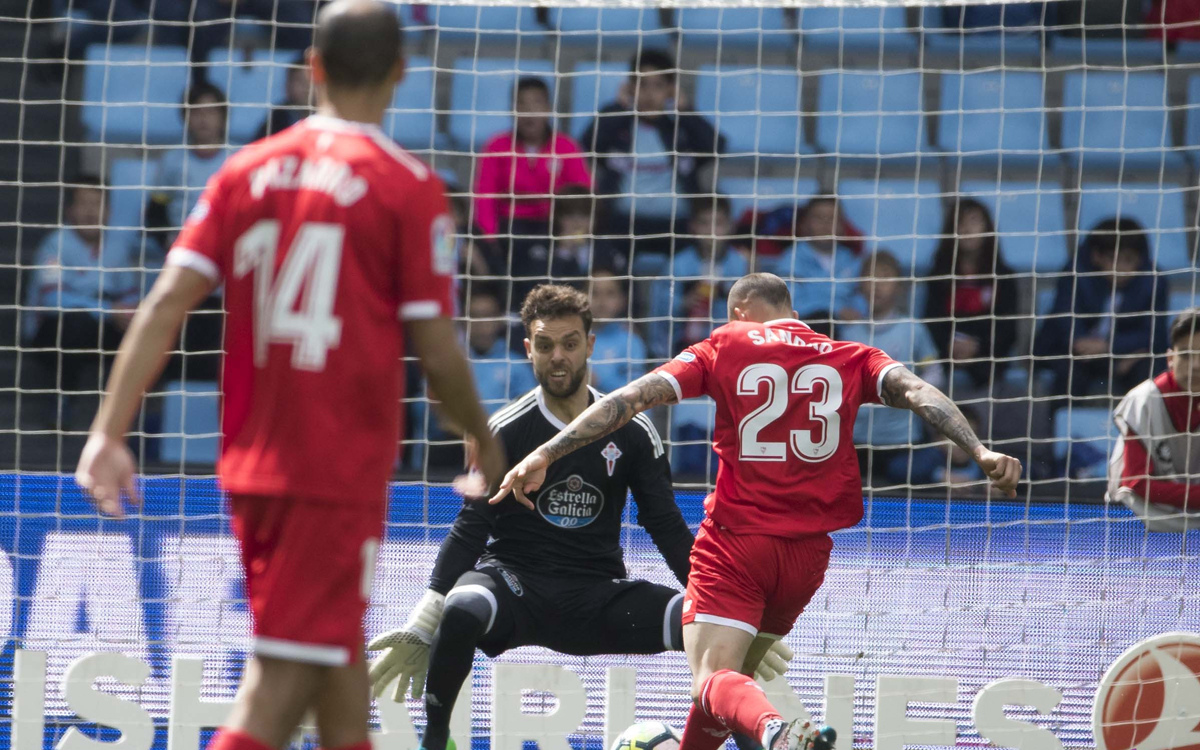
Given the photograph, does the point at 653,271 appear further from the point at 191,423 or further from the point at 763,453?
the point at 763,453

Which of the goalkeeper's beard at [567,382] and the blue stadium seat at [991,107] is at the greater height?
the blue stadium seat at [991,107]

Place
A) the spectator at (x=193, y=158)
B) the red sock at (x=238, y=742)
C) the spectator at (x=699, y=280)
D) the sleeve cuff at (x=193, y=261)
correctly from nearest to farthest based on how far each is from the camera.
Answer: the red sock at (x=238, y=742)
the sleeve cuff at (x=193, y=261)
the spectator at (x=193, y=158)
the spectator at (x=699, y=280)

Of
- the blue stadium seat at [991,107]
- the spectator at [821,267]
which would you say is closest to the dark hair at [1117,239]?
the blue stadium seat at [991,107]

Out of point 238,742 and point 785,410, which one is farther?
point 785,410

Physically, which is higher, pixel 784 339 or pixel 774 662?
pixel 784 339

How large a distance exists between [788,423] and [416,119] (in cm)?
462

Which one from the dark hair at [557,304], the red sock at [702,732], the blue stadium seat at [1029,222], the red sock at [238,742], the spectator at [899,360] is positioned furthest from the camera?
the blue stadium seat at [1029,222]

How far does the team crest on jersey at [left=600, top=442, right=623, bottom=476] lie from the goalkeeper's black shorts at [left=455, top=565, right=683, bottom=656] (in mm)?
434

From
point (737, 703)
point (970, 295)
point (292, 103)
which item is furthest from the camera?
point (292, 103)

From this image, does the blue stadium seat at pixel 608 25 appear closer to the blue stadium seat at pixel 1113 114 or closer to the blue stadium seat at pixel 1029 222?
the blue stadium seat at pixel 1029 222

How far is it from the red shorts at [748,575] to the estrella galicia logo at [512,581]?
73cm

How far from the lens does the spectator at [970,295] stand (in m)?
7.25

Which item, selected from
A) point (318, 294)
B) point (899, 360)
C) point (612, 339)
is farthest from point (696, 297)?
point (318, 294)

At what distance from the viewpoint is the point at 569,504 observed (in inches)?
Answer: 191
